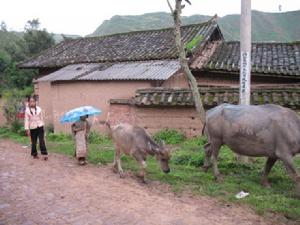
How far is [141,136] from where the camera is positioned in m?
8.29

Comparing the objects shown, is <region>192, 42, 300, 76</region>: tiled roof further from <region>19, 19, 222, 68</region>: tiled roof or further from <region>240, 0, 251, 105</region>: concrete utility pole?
<region>240, 0, 251, 105</region>: concrete utility pole

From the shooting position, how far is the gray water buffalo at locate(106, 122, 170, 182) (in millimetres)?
8062

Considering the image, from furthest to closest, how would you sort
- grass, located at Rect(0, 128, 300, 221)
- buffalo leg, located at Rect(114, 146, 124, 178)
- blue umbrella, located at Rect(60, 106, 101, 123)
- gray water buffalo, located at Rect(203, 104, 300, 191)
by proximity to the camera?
blue umbrella, located at Rect(60, 106, 101, 123) → buffalo leg, located at Rect(114, 146, 124, 178) → gray water buffalo, located at Rect(203, 104, 300, 191) → grass, located at Rect(0, 128, 300, 221)

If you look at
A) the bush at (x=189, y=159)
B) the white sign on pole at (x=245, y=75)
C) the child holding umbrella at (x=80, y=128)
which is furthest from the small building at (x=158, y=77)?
the child holding umbrella at (x=80, y=128)

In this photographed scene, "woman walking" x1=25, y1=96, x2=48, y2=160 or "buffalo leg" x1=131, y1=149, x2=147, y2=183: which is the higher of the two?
"woman walking" x1=25, y1=96, x2=48, y2=160

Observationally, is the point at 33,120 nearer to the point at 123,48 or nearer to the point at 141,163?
the point at 141,163

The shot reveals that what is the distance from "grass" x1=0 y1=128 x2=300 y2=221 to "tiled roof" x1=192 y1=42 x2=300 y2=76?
221 inches

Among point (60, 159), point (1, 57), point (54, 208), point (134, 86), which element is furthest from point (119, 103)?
point (1, 57)

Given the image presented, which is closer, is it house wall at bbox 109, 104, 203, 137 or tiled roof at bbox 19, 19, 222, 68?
house wall at bbox 109, 104, 203, 137

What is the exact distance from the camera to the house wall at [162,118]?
42.3 feet

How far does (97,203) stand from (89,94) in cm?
1048

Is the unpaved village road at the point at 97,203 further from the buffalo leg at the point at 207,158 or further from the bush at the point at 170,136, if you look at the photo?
Result: the bush at the point at 170,136

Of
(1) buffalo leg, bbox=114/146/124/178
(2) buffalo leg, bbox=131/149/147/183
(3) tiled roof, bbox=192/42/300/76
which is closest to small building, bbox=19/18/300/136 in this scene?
(3) tiled roof, bbox=192/42/300/76

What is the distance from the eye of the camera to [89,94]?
54.8 ft
